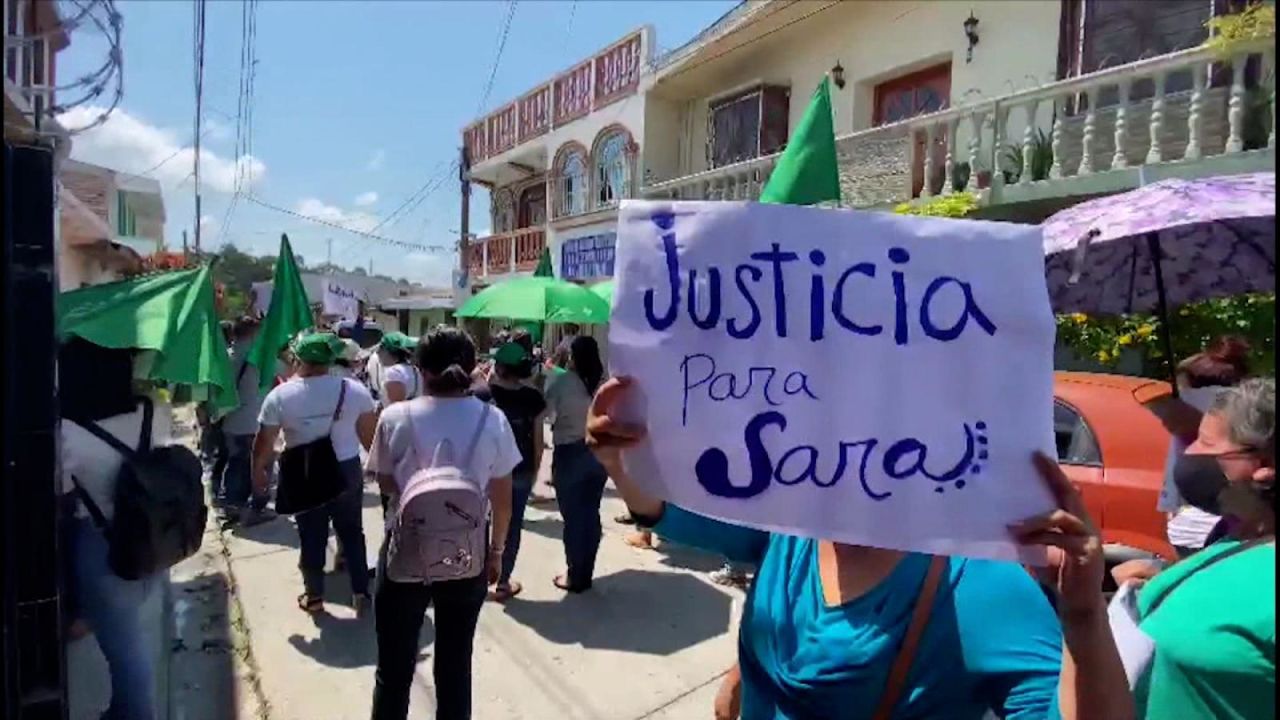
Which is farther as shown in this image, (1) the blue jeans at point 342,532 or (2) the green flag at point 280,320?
(2) the green flag at point 280,320

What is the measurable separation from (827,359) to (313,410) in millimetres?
3735

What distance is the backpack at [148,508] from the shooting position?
2.45 metres

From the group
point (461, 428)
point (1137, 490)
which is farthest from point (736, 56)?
point (461, 428)

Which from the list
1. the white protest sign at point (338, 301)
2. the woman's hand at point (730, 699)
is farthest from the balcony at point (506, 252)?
the woman's hand at point (730, 699)

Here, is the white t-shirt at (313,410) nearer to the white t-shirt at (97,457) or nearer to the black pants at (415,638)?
the black pants at (415,638)

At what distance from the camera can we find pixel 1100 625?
1170 mm

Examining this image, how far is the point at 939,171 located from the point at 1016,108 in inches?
34.9

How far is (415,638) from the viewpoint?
2994 mm

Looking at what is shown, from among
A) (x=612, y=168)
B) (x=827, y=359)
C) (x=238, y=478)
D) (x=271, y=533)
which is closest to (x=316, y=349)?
(x=271, y=533)

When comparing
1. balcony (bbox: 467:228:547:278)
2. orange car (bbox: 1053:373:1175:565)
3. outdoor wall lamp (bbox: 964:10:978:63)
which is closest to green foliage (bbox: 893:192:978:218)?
outdoor wall lamp (bbox: 964:10:978:63)

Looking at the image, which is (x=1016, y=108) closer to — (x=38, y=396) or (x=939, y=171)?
(x=939, y=171)

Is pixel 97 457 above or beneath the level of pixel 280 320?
beneath

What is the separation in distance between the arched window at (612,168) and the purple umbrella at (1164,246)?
1210 cm

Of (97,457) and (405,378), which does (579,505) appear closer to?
(405,378)
